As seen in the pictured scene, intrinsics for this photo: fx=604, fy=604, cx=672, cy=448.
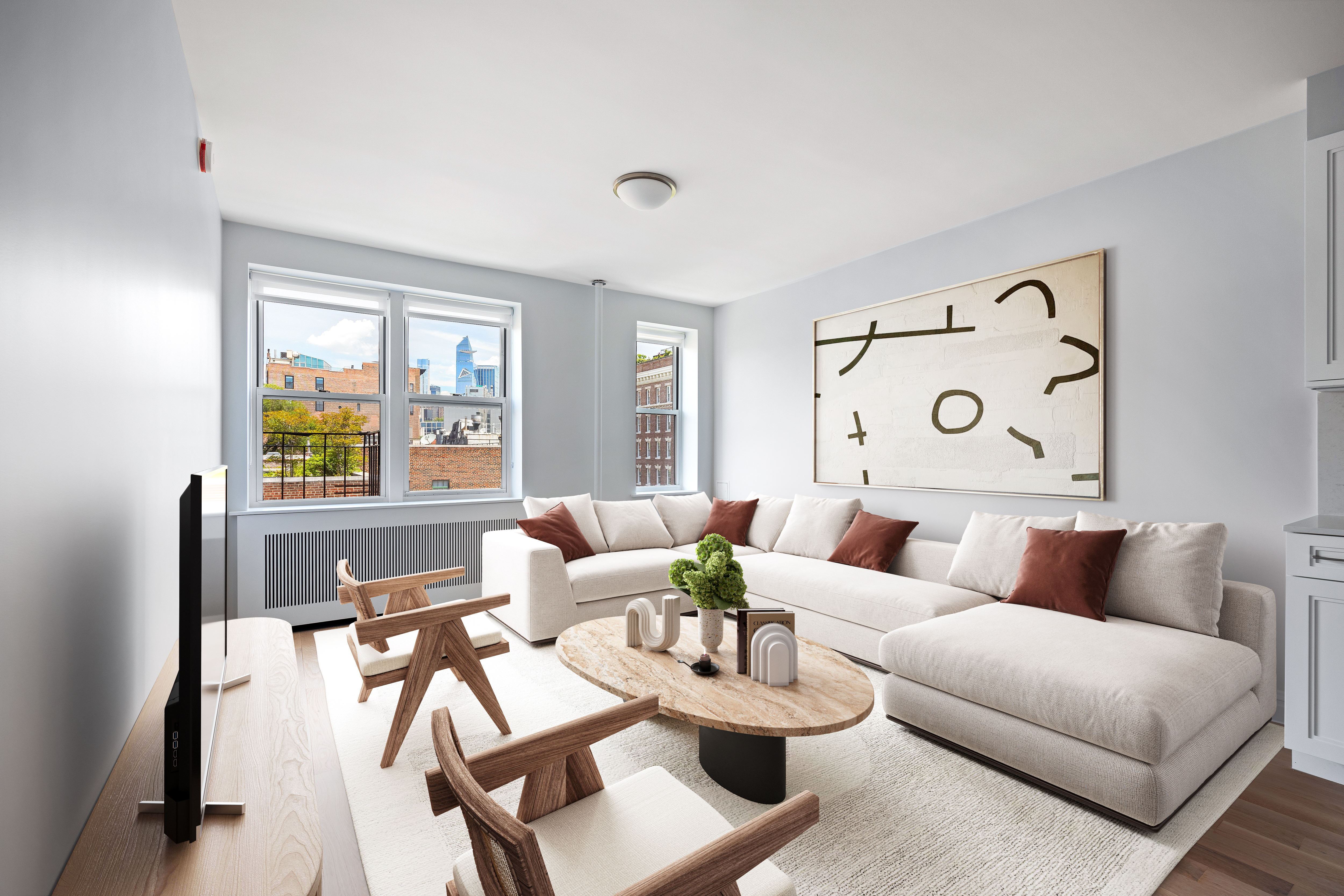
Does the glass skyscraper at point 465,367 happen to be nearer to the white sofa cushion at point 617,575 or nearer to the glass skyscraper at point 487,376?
the glass skyscraper at point 487,376

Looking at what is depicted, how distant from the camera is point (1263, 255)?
9.17 ft

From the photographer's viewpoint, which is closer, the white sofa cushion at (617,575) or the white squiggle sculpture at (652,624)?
the white squiggle sculpture at (652,624)

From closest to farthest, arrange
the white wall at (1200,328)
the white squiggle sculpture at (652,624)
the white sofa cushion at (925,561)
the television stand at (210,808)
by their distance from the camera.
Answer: the television stand at (210,808) → the white squiggle sculpture at (652,624) → the white wall at (1200,328) → the white sofa cushion at (925,561)

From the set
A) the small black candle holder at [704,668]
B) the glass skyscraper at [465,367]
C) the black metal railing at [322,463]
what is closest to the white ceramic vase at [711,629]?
the small black candle holder at [704,668]

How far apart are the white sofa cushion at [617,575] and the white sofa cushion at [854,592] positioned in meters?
0.19

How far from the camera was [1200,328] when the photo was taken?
2986 millimetres

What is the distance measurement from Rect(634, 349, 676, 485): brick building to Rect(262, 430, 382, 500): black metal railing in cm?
232

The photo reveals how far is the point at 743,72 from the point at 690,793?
2.51m

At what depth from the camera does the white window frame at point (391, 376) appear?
4180mm

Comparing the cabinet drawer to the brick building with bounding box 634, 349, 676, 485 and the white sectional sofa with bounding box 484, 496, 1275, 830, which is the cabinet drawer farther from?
the brick building with bounding box 634, 349, 676, 485

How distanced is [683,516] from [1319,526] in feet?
12.2

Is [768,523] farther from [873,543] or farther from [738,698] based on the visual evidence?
[738,698]

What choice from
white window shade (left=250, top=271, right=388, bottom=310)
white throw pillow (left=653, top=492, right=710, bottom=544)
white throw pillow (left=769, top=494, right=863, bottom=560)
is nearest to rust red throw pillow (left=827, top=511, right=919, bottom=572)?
white throw pillow (left=769, top=494, right=863, bottom=560)

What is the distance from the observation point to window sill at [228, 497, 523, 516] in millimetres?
4035
